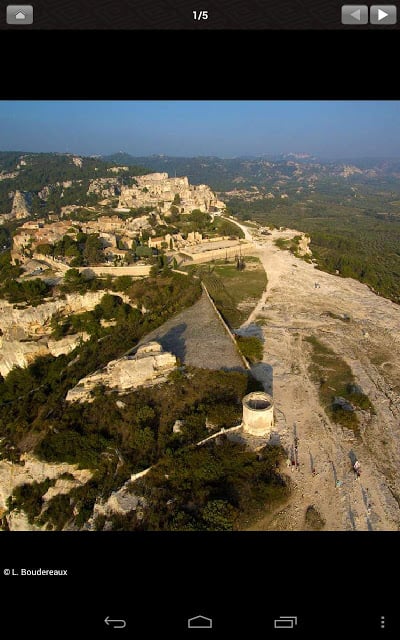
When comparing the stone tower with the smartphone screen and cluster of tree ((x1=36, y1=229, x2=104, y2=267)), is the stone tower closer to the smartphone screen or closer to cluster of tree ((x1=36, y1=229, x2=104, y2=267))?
the smartphone screen

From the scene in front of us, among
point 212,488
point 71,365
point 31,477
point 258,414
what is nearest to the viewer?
point 212,488

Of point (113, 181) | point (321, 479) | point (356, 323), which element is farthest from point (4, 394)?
point (113, 181)

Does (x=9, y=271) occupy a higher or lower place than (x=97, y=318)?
higher
